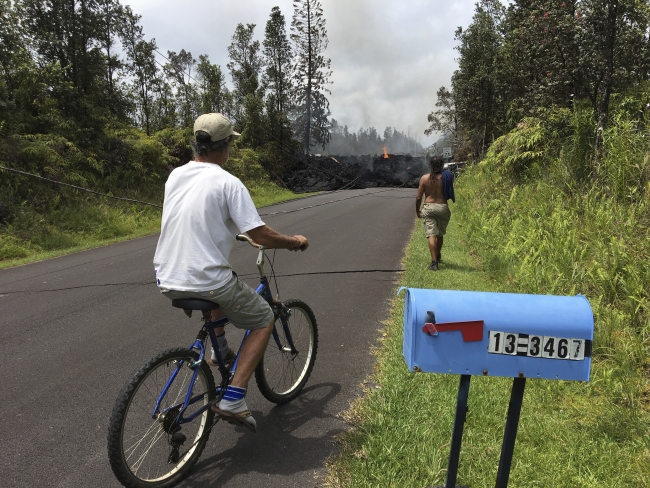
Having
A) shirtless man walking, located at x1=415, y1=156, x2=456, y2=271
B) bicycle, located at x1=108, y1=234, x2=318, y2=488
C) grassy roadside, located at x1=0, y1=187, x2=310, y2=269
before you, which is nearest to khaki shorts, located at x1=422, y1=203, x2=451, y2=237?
shirtless man walking, located at x1=415, y1=156, x2=456, y2=271

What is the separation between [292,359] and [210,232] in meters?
1.57

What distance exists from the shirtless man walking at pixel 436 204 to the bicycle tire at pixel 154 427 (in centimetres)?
549

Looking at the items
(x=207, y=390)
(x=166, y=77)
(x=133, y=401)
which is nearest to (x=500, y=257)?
(x=207, y=390)

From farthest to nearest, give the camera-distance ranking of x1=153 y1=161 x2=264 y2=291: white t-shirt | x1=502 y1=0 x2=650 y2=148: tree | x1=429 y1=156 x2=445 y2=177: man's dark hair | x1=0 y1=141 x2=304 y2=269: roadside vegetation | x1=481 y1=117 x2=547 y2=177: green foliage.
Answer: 1. x1=0 y1=141 x2=304 y2=269: roadside vegetation
2. x1=481 y1=117 x2=547 y2=177: green foliage
3. x1=502 y1=0 x2=650 y2=148: tree
4. x1=429 y1=156 x2=445 y2=177: man's dark hair
5. x1=153 y1=161 x2=264 y2=291: white t-shirt

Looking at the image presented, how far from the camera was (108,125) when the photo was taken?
730 inches

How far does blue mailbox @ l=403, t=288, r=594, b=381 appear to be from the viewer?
5.90 ft

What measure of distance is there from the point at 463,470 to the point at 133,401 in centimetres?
187

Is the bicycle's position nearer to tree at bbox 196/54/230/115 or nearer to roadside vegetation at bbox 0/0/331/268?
roadside vegetation at bbox 0/0/331/268

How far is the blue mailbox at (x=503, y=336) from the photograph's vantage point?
180 cm

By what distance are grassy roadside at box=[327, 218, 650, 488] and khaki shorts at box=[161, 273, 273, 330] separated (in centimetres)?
98

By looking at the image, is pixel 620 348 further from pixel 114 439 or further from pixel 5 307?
pixel 5 307

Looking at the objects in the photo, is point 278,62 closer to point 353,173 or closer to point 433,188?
point 353,173

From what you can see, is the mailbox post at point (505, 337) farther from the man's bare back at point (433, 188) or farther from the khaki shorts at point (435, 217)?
the man's bare back at point (433, 188)

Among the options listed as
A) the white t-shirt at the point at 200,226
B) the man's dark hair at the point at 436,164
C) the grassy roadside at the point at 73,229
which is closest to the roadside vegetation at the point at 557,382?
the white t-shirt at the point at 200,226
